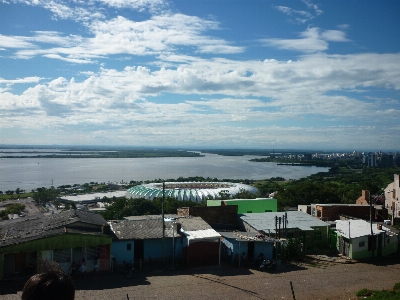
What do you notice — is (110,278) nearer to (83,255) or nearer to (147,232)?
(83,255)

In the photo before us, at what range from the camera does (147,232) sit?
17.7m

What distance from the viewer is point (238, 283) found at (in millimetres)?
14297

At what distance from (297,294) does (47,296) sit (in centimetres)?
1258

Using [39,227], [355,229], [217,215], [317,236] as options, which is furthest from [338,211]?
[39,227]

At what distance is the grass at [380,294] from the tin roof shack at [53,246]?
31.8 ft

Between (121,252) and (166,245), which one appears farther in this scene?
(166,245)

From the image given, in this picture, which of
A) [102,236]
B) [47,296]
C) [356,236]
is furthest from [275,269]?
[47,296]

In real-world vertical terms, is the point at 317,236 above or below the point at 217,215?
below

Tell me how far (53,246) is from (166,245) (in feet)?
15.9

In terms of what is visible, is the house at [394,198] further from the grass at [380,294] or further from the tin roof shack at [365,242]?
the grass at [380,294]

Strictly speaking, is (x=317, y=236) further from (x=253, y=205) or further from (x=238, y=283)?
(x=238, y=283)

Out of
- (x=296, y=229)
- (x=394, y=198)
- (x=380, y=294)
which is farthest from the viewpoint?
(x=394, y=198)

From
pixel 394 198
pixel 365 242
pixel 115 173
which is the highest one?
pixel 394 198

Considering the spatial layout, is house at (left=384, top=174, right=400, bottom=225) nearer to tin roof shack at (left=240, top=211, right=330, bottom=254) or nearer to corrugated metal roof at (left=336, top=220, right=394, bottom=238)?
corrugated metal roof at (left=336, top=220, right=394, bottom=238)
